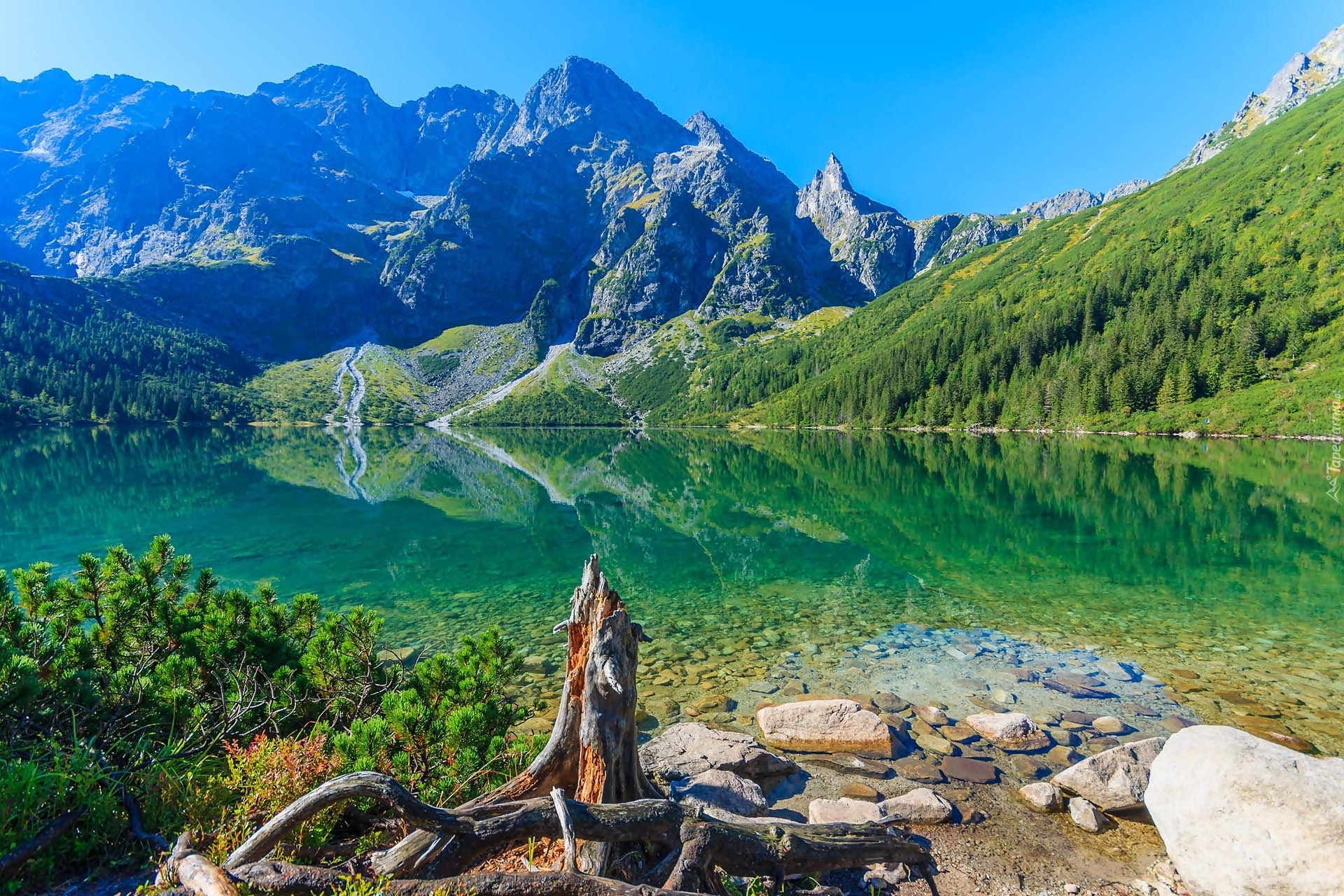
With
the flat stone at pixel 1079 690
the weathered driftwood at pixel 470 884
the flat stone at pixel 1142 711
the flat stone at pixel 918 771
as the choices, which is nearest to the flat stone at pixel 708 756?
the flat stone at pixel 918 771

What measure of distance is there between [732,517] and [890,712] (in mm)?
24442

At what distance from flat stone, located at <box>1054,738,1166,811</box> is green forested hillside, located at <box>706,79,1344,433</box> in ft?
361

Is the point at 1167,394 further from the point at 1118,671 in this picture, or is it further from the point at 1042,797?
the point at 1042,797

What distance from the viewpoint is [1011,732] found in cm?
1032

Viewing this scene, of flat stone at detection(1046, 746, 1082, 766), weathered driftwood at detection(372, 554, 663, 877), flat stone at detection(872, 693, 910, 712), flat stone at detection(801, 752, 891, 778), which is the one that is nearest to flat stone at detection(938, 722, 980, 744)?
flat stone at detection(872, 693, 910, 712)

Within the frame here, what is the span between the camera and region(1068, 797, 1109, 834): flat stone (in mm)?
7711

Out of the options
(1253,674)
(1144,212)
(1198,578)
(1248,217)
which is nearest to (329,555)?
(1253,674)

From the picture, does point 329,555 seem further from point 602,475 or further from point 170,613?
point 602,475

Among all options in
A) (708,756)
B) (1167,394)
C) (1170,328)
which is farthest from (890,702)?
(1170,328)

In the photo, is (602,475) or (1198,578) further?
(602,475)

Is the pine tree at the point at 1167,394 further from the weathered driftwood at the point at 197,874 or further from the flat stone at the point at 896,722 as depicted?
the weathered driftwood at the point at 197,874

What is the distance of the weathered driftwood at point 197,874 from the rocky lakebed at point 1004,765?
13.7 ft

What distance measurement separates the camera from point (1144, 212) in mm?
191500

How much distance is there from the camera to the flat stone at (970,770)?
909 cm
